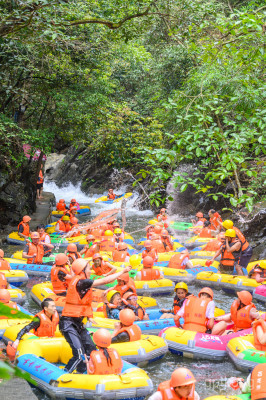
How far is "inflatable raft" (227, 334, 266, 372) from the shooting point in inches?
277

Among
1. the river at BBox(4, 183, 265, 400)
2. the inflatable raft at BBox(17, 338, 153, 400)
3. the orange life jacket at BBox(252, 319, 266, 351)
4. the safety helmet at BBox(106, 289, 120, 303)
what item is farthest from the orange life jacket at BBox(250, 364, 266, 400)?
the safety helmet at BBox(106, 289, 120, 303)

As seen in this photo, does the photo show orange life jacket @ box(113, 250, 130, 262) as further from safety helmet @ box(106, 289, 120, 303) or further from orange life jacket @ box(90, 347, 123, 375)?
orange life jacket @ box(90, 347, 123, 375)

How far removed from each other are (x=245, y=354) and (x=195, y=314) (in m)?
1.18

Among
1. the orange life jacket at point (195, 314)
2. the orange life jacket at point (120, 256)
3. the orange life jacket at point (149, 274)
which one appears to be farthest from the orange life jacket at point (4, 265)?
the orange life jacket at point (195, 314)

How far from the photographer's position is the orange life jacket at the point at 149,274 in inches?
456

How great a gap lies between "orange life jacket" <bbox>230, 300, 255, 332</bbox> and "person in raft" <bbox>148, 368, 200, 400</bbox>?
361cm

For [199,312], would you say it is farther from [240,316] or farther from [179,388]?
[179,388]

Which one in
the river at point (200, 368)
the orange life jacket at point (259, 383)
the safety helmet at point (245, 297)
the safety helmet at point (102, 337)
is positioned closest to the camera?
the orange life jacket at point (259, 383)

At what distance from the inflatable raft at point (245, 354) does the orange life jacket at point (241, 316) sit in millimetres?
604

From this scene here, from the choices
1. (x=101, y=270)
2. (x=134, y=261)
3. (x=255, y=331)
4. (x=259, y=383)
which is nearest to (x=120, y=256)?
(x=134, y=261)

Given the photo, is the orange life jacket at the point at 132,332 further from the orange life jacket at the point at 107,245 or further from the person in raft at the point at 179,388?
the orange life jacket at the point at 107,245

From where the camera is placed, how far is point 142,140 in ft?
61.0

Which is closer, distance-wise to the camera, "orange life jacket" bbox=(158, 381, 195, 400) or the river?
"orange life jacket" bbox=(158, 381, 195, 400)

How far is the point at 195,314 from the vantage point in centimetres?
801
